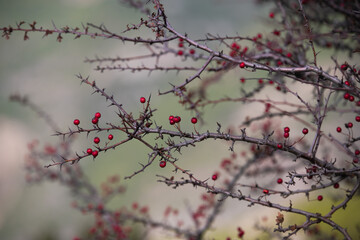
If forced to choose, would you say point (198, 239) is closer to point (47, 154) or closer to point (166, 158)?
point (166, 158)

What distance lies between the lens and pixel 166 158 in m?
2.46

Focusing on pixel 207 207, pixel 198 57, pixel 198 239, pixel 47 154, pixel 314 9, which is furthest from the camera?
pixel 47 154

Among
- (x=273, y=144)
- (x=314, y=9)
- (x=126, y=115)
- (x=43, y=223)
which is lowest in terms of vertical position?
(x=126, y=115)

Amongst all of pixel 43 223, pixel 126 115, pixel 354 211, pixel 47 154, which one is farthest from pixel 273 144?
pixel 43 223

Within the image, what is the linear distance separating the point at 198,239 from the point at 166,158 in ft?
11.0

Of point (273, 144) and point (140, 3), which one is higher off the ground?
point (140, 3)

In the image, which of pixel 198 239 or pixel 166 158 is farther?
pixel 198 239

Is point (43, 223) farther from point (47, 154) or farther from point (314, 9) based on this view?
point (314, 9)

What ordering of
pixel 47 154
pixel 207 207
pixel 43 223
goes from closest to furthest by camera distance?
pixel 207 207
pixel 47 154
pixel 43 223

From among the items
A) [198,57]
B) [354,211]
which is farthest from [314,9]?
[354,211]

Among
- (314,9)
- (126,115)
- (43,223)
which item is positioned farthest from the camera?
(43,223)

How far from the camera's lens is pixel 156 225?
5.44 metres

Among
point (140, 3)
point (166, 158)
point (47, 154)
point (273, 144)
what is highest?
point (140, 3)

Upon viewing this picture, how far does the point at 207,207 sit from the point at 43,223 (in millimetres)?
6096
